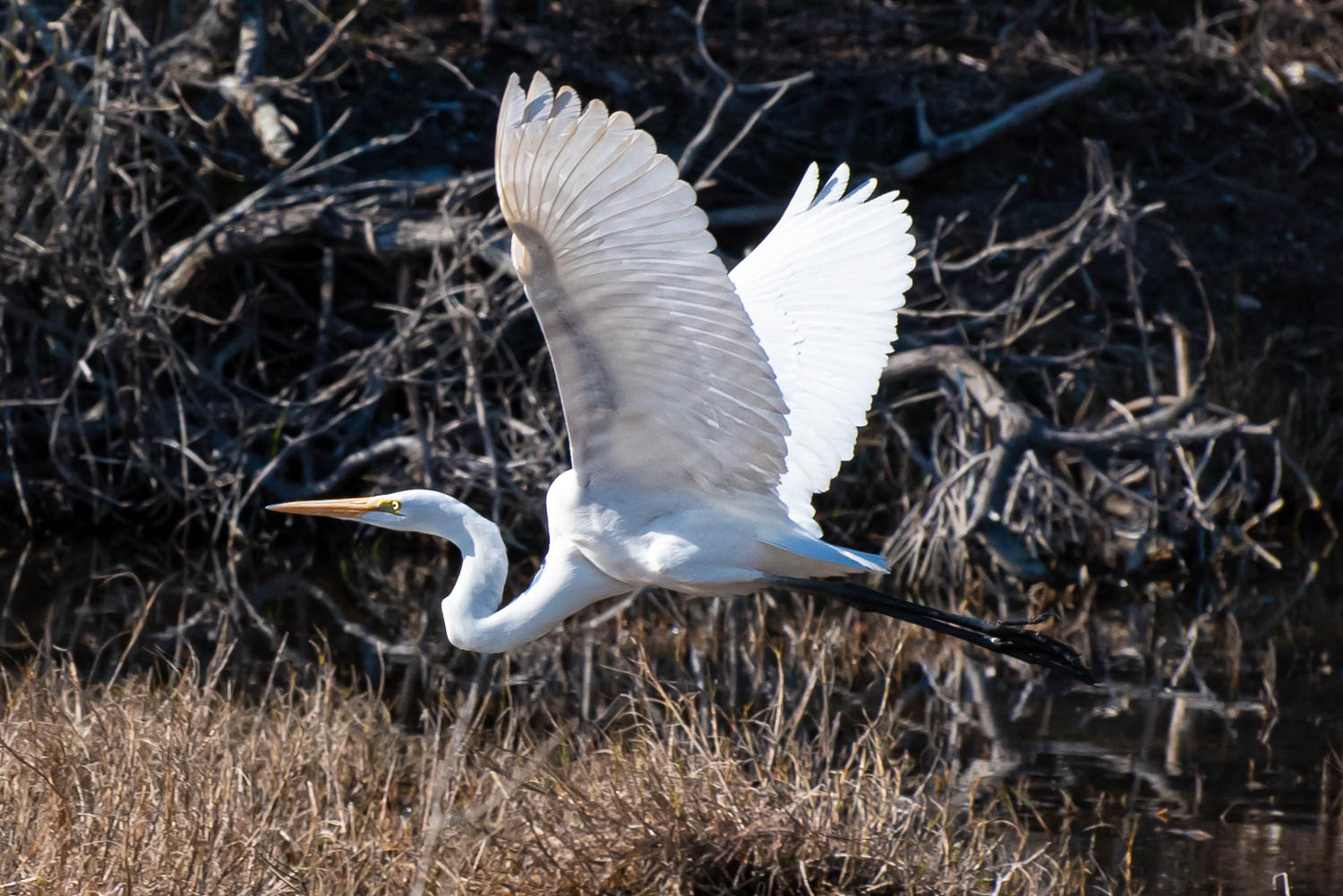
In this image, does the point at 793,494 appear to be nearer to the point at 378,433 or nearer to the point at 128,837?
the point at 128,837

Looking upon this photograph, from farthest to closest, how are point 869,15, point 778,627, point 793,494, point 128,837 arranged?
point 869,15 → point 778,627 → point 793,494 → point 128,837

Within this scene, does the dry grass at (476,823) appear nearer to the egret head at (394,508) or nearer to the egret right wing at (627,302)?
the egret head at (394,508)

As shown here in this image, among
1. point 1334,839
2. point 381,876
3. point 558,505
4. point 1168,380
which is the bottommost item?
point 381,876

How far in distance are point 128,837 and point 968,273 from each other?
644cm

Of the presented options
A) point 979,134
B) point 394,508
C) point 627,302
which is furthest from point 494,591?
point 979,134

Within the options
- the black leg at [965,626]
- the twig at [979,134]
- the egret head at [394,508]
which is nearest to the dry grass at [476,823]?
the black leg at [965,626]

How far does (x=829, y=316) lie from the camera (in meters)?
3.81

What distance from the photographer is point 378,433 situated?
725cm

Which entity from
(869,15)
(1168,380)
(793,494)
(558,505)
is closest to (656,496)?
(558,505)

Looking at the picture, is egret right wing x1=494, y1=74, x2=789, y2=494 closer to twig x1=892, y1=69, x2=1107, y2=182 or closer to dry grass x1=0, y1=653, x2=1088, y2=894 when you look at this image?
dry grass x1=0, y1=653, x2=1088, y2=894

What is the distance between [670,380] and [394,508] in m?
0.85

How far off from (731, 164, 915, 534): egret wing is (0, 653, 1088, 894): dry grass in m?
0.66

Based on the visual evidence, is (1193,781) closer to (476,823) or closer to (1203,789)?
(1203,789)

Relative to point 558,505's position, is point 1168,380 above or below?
above
